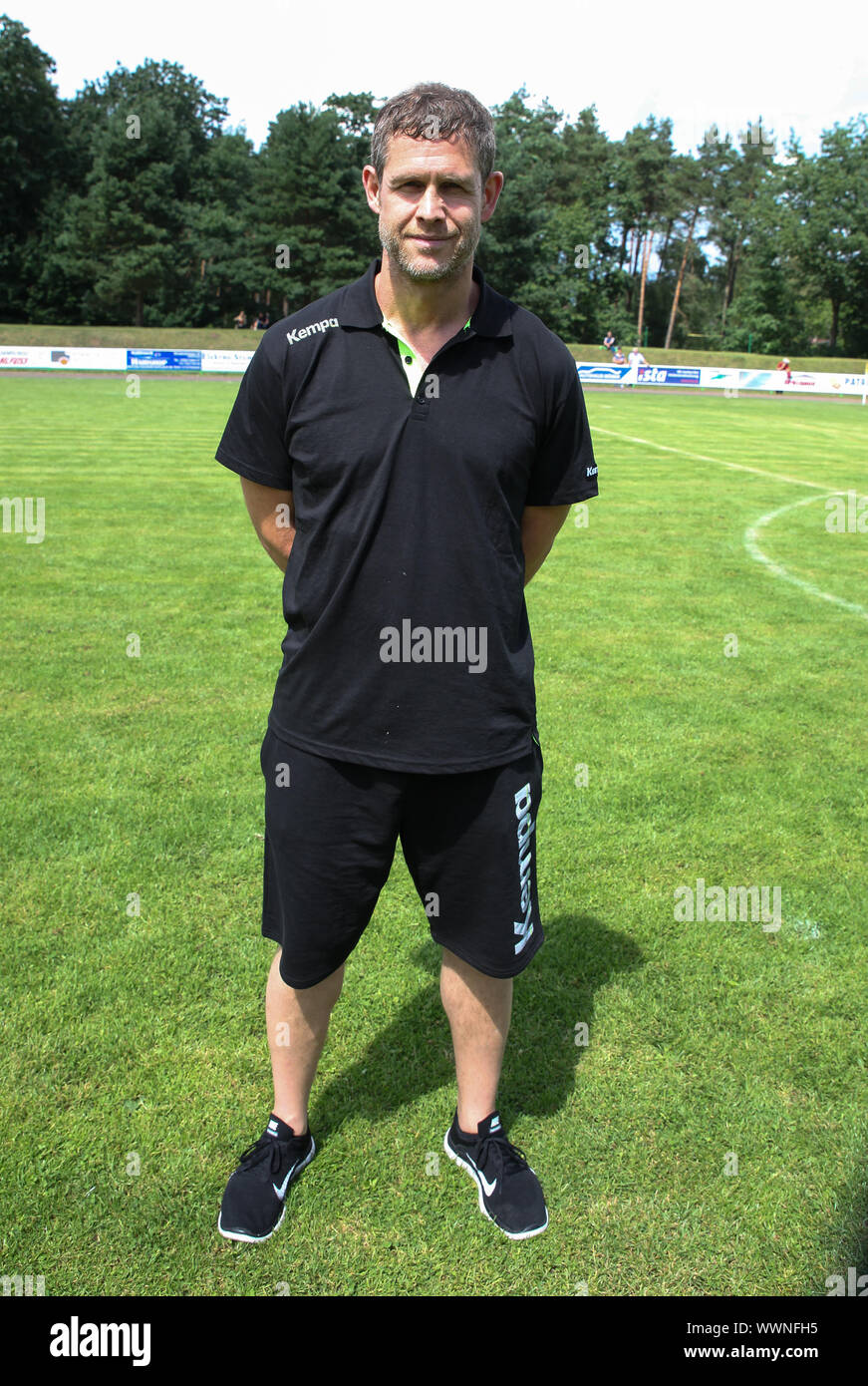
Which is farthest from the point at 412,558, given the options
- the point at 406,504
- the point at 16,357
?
the point at 16,357

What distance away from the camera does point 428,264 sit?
2.17 metres

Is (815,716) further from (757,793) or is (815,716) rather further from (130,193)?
(130,193)

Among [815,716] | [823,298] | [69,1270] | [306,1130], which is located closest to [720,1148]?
[306,1130]

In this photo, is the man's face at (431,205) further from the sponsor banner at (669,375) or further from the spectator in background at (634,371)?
the sponsor banner at (669,375)

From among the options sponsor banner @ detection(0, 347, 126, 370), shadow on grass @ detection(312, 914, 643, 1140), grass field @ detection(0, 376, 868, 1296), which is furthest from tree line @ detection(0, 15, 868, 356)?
shadow on grass @ detection(312, 914, 643, 1140)

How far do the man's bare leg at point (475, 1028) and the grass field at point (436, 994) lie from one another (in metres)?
0.22

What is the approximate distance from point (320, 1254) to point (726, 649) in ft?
18.6

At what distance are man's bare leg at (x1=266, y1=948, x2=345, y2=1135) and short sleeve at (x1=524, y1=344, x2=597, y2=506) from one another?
1.35 metres

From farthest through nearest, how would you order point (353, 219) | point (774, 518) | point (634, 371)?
point (353, 219) < point (634, 371) < point (774, 518)

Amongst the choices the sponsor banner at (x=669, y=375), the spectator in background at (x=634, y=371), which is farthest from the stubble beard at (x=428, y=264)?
the sponsor banner at (x=669, y=375)

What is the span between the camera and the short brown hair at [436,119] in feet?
7.05

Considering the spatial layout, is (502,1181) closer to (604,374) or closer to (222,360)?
(222,360)

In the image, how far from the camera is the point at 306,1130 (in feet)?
9.27

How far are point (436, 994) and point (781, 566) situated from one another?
7.68 meters
